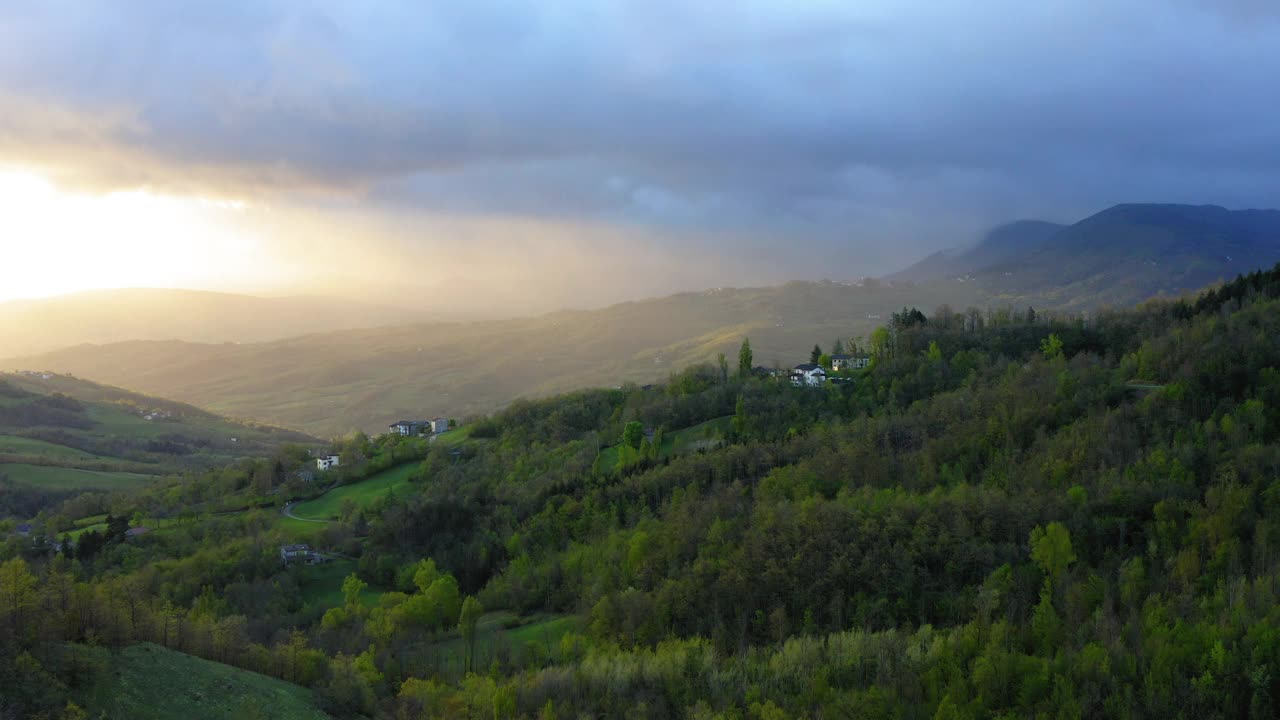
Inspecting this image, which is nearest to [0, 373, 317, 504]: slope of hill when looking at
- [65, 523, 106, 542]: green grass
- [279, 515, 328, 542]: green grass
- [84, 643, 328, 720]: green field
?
[65, 523, 106, 542]: green grass

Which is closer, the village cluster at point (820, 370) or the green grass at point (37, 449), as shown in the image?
the village cluster at point (820, 370)

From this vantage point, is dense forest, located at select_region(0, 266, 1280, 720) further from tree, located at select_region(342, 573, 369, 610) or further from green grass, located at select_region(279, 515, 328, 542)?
green grass, located at select_region(279, 515, 328, 542)

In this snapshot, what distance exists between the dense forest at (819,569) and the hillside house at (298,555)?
6.11ft

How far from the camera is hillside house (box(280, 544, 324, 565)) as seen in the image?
69875 millimetres

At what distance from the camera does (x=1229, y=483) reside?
149ft

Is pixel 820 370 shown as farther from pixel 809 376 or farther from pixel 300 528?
pixel 300 528

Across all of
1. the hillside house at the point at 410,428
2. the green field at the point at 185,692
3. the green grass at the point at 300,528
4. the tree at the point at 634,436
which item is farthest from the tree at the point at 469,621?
the hillside house at the point at 410,428

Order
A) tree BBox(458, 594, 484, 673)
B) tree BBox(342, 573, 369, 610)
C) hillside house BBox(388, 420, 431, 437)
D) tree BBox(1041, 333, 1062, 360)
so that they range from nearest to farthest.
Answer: tree BBox(458, 594, 484, 673)
tree BBox(342, 573, 369, 610)
tree BBox(1041, 333, 1062, 360)
hillside house BBox(388, 420, 431, 437)

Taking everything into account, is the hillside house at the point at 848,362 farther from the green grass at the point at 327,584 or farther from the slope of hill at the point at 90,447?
the slope of hill at the point at 90,447

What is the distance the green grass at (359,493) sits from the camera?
3593 inches

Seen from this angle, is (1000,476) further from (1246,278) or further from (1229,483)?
(1246,278)

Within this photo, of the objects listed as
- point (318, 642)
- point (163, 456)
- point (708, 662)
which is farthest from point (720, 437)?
point (163, 456)

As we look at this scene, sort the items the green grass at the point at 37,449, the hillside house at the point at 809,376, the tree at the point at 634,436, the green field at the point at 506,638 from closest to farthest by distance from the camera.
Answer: the green field at the point at 506,638
the tree at the point at 634,436
the hillside house at the point at 809,376
the green grass at the point at 37,449

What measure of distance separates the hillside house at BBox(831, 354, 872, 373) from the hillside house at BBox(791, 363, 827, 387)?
2.94 metres
